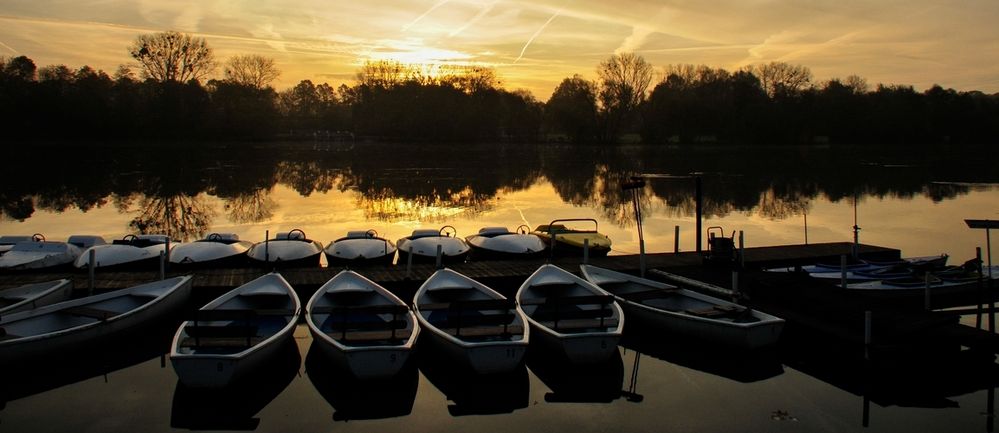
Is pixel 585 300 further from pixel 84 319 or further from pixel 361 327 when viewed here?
pixel 84 319

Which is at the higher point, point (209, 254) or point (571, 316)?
point (209, 254)

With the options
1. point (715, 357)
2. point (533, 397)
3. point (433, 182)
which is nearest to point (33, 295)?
point (533, 397)

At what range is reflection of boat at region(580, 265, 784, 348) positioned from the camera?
12672 mm

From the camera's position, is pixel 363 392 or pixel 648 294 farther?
pixel 648 294

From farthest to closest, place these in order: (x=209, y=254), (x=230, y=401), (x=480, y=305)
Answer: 1. (x=209, y=254)
2. (x=480, y=305)
3. (x=230, y=401)

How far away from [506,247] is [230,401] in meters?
11.4

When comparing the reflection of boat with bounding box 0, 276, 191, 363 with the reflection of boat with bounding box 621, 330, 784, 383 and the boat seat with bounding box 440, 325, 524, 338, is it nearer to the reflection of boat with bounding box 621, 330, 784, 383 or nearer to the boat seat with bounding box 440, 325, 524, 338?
the boat seat with bounding box 440, 325, 524, 338

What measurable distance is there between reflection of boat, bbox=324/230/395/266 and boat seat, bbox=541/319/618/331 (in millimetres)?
8505

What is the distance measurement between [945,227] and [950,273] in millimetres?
13879

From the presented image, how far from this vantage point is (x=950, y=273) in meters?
17.8

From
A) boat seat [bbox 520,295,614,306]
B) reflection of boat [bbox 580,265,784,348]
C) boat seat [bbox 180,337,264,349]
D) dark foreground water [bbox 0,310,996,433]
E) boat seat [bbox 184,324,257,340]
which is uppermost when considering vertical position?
boat seat [bbox 520,295,614,306]

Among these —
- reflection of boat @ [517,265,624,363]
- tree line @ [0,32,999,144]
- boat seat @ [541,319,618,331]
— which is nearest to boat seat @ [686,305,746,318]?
reflection of boat @ [517,265,624,363]

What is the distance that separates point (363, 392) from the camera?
11.1m

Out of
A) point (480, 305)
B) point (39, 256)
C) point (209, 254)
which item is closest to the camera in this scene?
point (480, 305)
